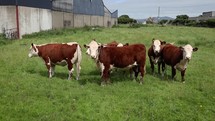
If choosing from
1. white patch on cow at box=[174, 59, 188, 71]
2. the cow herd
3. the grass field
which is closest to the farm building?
the grass field

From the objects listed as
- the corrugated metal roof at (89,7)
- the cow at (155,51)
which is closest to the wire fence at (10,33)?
the cow at (155,51)

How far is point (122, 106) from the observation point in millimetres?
8945

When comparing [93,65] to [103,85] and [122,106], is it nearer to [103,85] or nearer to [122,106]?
[103,85]

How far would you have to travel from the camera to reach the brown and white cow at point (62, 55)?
12.0m

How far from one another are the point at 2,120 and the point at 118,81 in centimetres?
524

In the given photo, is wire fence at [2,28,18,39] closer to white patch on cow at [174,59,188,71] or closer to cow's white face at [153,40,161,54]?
cow's white face at [153,40,161,54]

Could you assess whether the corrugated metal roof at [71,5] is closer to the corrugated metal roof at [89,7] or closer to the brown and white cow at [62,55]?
the corrugated metal roof at [89,7]

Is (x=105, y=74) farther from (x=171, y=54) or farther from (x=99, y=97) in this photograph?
(x=171, y=54)

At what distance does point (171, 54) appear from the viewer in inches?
498

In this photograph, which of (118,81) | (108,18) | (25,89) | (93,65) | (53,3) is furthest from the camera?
(108,18)

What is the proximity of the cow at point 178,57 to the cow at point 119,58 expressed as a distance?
145cm

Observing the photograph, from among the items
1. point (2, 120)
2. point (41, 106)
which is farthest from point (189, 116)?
point (2, 120)

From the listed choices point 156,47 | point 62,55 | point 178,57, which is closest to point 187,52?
point 178,57

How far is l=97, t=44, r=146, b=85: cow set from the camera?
444 inches
